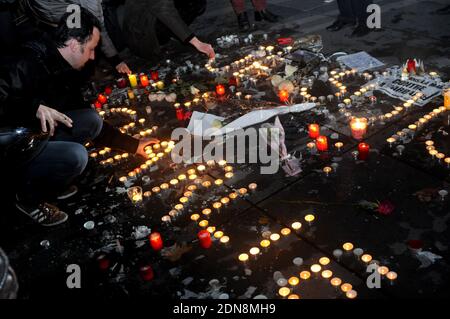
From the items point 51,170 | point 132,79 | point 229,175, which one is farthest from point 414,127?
point 132,79

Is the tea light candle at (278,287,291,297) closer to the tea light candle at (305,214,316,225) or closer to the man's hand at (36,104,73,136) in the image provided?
the tea light candle at (305,214,316,225)

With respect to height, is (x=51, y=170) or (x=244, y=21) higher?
(x=51, y=170)

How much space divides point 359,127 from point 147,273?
2.13 meters

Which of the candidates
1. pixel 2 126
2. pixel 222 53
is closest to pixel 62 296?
pixel 2 126

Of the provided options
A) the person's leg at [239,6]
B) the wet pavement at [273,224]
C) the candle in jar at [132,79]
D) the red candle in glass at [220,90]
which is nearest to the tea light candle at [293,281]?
the wet pavement at [273,224]

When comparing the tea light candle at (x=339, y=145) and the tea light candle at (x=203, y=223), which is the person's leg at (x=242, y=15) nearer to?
the tea light candle at (x=339, y=145)

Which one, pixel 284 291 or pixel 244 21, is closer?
pixel 284 291

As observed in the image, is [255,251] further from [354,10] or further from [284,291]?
[354,10]

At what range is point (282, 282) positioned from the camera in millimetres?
2652

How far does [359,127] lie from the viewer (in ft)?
12.4

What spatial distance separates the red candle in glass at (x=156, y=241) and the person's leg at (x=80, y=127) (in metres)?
1.34

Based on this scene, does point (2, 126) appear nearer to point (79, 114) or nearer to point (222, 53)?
point (79, 114)
